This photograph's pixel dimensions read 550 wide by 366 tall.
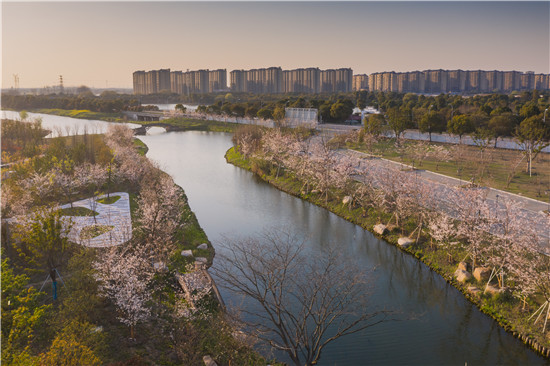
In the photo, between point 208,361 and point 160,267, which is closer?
point 208,361

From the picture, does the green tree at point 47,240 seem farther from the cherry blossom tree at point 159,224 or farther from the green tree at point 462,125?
the green tree at point 462,125

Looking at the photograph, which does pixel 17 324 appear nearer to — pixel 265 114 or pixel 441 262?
pixel 441 262

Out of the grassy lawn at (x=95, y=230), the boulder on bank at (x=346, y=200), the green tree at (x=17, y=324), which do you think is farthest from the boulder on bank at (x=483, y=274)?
the grassy lawn at (x=95, y=230)

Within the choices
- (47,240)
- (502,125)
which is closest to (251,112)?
(502,125)

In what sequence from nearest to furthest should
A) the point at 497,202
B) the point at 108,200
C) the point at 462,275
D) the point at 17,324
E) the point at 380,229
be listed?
the point at 17,324
the point at 462,275
the point at 497,202
the point at 380,229
the point at 108,200

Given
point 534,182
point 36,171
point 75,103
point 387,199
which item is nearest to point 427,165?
point 534,182

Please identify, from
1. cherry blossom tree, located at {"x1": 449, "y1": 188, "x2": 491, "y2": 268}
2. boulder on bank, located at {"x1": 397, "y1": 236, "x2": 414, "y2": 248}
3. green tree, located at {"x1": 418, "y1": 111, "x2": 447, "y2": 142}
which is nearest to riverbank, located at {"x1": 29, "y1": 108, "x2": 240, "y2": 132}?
green tree, located at {"x1": 418, "y1": 111, "x2": 447, "y2": 142}
